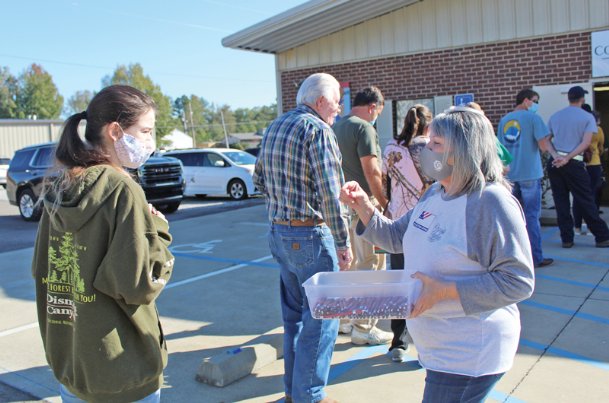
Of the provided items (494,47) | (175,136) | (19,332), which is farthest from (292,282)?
(175,136)

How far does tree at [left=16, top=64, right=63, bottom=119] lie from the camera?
7831cm

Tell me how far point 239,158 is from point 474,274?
54.4ft

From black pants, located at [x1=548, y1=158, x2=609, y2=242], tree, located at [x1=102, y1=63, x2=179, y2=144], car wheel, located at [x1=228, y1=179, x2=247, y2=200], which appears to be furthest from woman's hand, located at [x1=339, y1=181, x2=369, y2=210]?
tree, located at [x1=102, y1=63, x2=179, y2=144]

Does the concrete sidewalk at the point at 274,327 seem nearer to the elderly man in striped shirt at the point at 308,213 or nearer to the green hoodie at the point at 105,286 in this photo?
the elderly man in striped shirt at the point at 308,213

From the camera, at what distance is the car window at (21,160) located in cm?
1485

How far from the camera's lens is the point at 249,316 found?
5.66m

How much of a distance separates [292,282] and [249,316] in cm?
225

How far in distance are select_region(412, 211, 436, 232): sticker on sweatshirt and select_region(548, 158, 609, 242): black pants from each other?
612 cm

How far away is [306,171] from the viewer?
3.41 meters

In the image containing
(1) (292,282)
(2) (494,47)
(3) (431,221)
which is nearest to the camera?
(3) (431,221)

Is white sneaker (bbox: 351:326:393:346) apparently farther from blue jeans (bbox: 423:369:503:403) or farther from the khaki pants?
blue jeans (bbox: 423:369:503:403)

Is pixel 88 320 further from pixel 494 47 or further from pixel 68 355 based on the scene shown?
pixel 494 47

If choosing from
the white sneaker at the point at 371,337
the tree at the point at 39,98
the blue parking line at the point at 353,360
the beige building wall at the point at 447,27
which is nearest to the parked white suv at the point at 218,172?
the beige building wall at the point at 447,27

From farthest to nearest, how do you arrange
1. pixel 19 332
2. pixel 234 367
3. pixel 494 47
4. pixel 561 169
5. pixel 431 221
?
pixel 494 47 → pixel 561 169 → pixel 19 332 → pixel 234 367 → pixel 431 221
